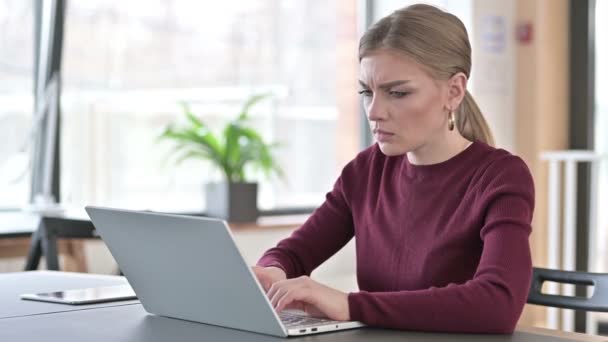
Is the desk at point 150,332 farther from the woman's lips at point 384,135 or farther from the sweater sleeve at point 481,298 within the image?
the woman's lips at point 384,135

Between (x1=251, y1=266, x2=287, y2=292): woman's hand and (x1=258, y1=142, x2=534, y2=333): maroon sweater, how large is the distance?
7 centimetres

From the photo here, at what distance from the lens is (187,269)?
4.82ft

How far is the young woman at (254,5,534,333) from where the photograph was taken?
1.48 m

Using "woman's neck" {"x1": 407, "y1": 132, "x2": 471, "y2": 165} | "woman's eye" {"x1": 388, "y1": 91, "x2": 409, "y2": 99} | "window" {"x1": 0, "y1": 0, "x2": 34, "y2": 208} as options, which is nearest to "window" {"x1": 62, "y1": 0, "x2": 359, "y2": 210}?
"window" {"x1": 0, "y1": 0, "x2": 34, "y2": 208}

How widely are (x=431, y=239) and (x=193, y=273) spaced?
19.5 inches

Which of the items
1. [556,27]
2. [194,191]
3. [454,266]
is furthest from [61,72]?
[454,266]

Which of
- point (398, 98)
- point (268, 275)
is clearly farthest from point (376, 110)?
point (268, 275)

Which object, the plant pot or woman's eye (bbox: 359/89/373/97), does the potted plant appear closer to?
the plant pot

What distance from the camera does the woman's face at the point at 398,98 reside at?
1.67 meters

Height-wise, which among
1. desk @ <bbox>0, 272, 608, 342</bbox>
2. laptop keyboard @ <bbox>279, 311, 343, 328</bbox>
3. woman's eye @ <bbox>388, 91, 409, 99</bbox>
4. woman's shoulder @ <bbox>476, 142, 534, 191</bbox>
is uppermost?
woman's eye @ <bbox>388, 91, 409, 99</bbox>

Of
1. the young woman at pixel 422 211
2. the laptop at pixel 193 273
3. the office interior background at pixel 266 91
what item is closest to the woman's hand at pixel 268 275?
the young woman at pixel 422 211

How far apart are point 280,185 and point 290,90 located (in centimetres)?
44

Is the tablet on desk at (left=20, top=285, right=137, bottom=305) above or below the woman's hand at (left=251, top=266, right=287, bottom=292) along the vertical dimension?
below

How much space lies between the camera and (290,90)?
4.57 meters
